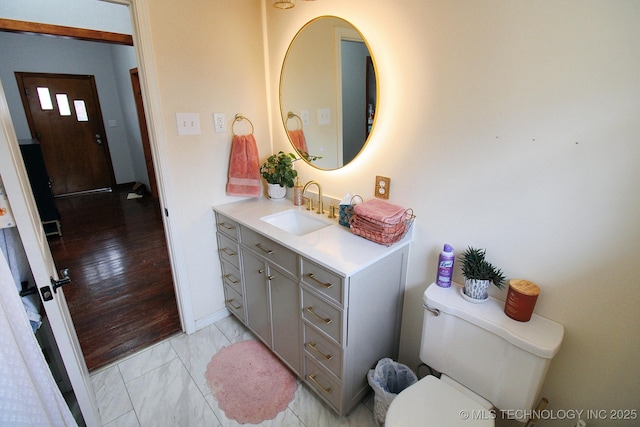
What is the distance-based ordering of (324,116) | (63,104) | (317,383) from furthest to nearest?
(63,104)
(324,116)
(317,383)

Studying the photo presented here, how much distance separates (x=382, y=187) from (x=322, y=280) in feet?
1.96

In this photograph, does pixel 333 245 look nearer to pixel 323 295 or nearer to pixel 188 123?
pixel 323 295

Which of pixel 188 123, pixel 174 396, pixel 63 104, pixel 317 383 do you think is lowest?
pixel 174 396

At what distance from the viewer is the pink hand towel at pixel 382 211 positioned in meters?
1.42

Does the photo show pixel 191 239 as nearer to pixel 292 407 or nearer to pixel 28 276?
pixel 28 276

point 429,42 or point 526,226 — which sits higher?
point 429,42

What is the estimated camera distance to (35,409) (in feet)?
3.12

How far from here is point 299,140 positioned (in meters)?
2.04

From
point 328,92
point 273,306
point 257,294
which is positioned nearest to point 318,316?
point 273,306

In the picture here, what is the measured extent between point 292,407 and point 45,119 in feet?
20.3

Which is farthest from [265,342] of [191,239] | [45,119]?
[45,119]

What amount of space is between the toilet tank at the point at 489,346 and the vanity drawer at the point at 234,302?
1227 mm

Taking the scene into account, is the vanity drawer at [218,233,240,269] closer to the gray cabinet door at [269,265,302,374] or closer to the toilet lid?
the gray cabinet door at [269,265,302,374]

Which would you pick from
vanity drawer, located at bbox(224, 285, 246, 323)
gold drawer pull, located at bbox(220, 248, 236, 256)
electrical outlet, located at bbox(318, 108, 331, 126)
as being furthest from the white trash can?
electrical outlet, located at bbox(318, 108, 331, 126)
